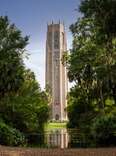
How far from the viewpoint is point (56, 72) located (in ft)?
573

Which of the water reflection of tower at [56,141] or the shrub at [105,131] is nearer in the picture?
the shrub at [105,131]

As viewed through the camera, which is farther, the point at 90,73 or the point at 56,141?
the point at 90,73

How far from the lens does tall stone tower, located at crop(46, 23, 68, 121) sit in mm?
171250

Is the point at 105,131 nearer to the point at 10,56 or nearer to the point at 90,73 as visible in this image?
the point at 10,56

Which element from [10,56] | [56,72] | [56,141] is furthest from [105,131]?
[56,72]

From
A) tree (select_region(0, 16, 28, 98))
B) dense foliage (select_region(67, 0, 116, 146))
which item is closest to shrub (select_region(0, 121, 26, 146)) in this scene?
dense foliage (select_region(67, 0, 116, 146))

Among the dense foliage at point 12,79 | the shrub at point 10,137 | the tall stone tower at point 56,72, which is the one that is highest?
the tall stone tower at point 56,72

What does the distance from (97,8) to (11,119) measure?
17.2m

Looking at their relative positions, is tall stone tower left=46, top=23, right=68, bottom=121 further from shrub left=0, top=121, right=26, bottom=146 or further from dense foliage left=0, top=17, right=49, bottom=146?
shrub left=0, top=121, right=26, bottom=146

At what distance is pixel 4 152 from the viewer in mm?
17578

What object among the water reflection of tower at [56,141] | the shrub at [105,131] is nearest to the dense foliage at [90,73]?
the water reflection of tower at [56,141]

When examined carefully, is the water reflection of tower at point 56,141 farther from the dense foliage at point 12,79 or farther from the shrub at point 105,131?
the shrub at point 105,131

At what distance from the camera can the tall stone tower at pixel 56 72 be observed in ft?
562

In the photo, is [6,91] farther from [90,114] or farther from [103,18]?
[103,18]
